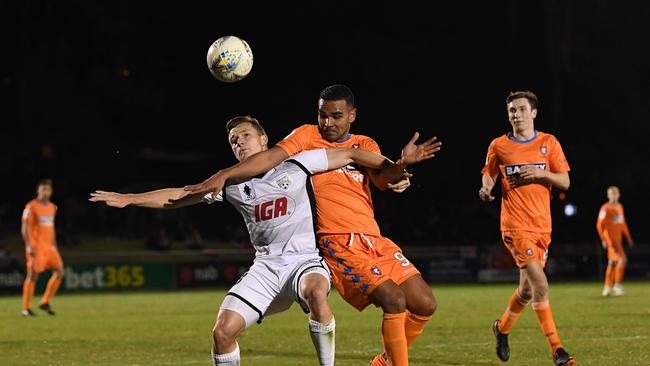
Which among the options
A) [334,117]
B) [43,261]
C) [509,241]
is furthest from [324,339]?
[43,261]

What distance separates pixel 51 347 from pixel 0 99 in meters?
25.6

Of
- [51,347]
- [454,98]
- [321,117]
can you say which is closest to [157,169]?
[454,98]

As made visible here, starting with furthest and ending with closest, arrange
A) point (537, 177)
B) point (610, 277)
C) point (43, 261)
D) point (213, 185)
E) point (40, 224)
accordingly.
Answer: point (610, 277) < point (40, 224) < point (43, 261) < point (537, 177) < point (213, 185)

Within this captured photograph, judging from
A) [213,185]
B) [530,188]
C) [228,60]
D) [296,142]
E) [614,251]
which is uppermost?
[228,60]

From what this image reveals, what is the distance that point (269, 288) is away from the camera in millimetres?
7055

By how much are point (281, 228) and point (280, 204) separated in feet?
0.54

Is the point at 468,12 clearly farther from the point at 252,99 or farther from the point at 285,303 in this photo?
the point at 285,303

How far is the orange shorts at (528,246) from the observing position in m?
9.92

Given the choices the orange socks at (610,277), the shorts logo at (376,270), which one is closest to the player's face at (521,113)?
the shorts logo at (376,270)

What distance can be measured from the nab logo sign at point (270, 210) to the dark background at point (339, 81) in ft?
92.4

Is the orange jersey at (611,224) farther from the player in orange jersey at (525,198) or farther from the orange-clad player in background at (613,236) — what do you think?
the player in orange jersey at (525,198)

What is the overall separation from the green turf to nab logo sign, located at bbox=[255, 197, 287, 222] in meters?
3.05

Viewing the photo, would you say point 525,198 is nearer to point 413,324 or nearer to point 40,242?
point 413,324

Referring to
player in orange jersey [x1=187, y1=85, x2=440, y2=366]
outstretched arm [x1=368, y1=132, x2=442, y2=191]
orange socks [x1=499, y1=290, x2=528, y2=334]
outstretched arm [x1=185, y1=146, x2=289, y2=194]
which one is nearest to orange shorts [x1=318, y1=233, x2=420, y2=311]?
player in orange jersey [x1=187, y1=85, x2=440, y2=366]
